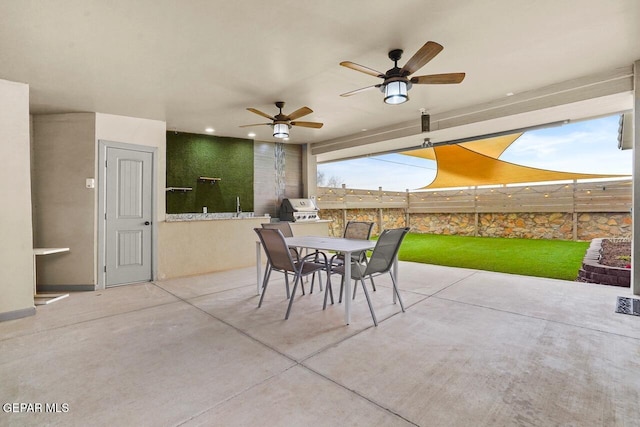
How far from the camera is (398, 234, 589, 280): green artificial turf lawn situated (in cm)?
509

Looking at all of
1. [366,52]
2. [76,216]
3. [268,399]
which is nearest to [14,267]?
[76,216]

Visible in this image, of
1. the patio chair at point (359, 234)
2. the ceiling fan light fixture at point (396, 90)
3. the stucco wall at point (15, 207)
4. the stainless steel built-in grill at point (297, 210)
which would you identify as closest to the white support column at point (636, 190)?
the ceiling fan light fixture at point (396, 90)

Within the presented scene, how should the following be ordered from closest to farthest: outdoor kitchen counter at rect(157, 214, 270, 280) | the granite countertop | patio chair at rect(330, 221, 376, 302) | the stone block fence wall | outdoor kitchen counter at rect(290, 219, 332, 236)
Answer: patio chair at rect(330, 221, 376, 302) < outdoor kitchen counter at rect(157, 214, 270, 280) < the granite countertop < outdoor kitchen counter at rect(290, 219, 332, 236) < the stone block fence wall

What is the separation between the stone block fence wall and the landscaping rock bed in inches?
96.5

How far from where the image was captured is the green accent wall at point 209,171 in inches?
218

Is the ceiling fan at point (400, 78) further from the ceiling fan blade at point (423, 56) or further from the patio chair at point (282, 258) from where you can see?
the patio chair at point (282, 258)

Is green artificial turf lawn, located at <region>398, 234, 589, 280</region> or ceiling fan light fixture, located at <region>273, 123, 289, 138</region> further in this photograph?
green artificial turf lawn, located at <region>398, 234, 589, 280</region>

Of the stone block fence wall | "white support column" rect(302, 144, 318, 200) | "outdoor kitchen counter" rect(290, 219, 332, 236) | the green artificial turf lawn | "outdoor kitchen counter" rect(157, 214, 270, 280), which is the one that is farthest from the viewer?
the stone block fence wall

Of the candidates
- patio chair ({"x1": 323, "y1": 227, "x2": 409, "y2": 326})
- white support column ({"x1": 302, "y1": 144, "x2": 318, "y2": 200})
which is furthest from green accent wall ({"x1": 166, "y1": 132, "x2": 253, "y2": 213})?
patio chair ({"x1": 323, "y1": 227, "x2": 409, "y2": 326})

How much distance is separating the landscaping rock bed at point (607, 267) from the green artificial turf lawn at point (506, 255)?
0.29m

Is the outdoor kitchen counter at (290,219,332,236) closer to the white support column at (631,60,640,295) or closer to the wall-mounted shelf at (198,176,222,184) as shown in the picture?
the wall-mounted shelf at (198,176,222,184)

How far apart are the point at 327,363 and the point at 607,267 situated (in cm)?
426

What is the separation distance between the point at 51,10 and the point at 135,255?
3.36 m

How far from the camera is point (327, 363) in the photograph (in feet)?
6.88
